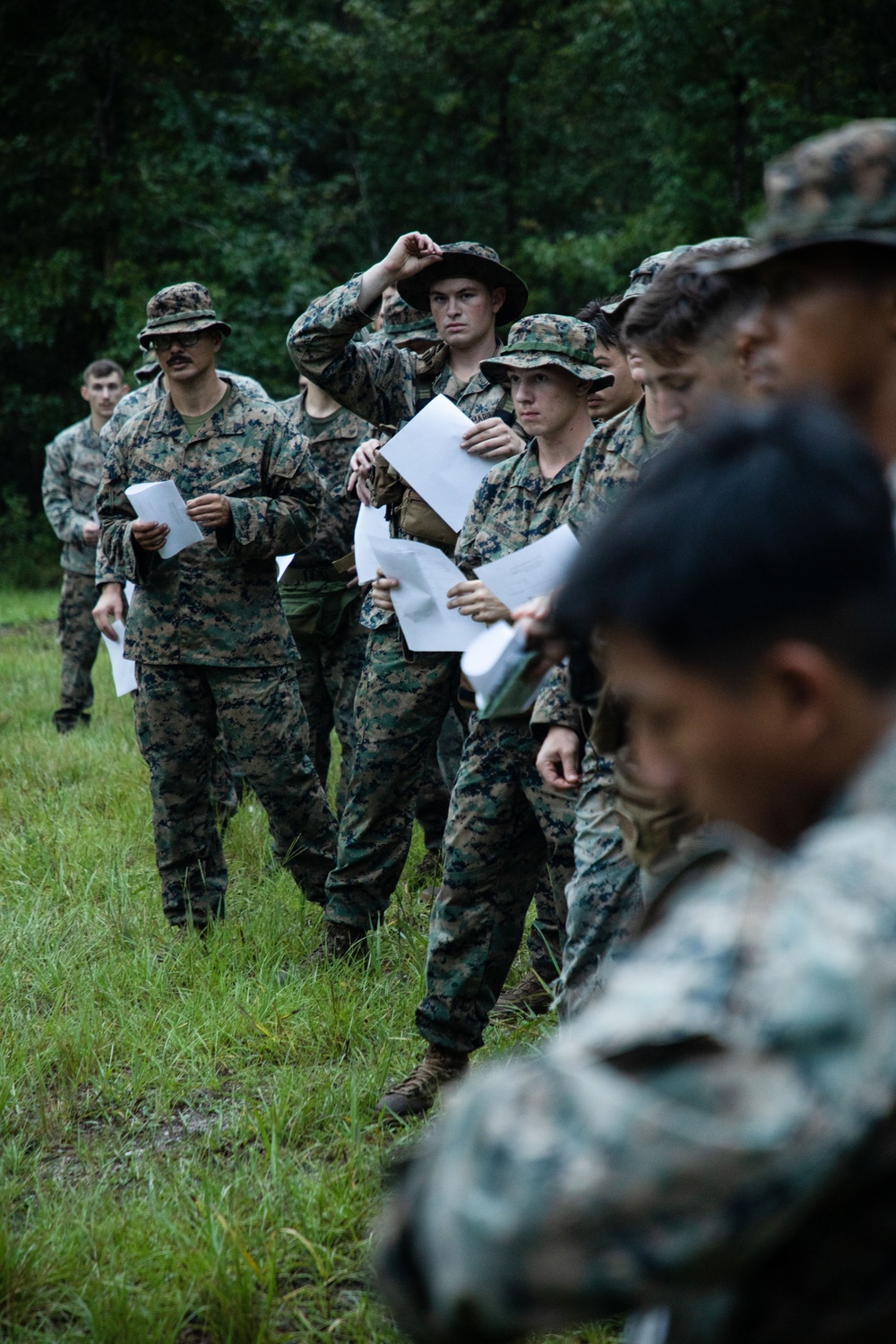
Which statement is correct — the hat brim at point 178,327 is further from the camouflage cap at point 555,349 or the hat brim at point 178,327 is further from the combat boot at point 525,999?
the combat boot at point 525,999

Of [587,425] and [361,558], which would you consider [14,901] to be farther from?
[587,425]

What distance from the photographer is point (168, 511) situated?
443 centimetres

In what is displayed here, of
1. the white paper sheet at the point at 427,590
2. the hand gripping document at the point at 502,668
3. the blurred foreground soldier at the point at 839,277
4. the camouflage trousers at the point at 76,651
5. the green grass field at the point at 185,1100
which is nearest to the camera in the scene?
the blurred foreground soldier at the point at 839,277

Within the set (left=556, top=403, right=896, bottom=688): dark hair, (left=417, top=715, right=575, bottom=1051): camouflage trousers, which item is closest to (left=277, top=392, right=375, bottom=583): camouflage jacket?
(left=417, top=715, right=575, bottom=1051): camouflage trousers

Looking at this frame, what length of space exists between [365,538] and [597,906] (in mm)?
2198

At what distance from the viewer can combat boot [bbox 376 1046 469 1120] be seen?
3234 mm

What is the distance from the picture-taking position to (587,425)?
3553 millimetres

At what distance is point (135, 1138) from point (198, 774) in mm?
1671

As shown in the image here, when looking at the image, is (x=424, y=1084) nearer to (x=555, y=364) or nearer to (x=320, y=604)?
(x=555, y=364)

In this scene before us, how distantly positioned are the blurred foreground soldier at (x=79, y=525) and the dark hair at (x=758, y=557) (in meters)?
7.59

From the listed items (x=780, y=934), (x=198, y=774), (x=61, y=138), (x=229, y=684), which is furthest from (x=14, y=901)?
(x=61, y=138)

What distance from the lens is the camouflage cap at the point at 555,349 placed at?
3.47m

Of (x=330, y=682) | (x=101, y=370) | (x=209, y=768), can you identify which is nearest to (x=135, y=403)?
(x=330, y=682)

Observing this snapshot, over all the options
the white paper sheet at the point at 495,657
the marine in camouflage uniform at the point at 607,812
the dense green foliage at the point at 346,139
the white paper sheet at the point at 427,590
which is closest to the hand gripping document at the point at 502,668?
the white paper sheet at the point at 495,657
